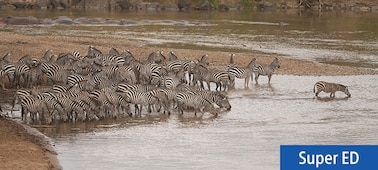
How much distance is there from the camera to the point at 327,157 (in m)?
6.05

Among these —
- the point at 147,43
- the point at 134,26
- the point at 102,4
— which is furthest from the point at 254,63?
the point at 102,4

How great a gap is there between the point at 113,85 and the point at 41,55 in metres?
10.8

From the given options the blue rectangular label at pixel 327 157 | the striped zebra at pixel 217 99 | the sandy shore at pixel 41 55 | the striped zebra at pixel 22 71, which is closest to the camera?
the blue rectangular label at pixel 327 157

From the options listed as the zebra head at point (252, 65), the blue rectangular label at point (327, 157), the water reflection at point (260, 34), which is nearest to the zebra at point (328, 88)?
the zebra head at point (252, 65)

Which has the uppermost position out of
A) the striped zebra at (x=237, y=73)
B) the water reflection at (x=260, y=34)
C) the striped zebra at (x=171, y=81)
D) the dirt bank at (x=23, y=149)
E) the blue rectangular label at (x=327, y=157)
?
the blue rectangular label at (x=327, y=157)

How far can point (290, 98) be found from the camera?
22.8 meters

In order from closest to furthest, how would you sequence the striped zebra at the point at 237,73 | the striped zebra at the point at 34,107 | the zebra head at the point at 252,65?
the striped zebra at the point at 34,107, the striped zebra at the point at 237,73, the zebra head at the point at 252,65

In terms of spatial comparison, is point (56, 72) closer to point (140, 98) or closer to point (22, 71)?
point (22, 71)

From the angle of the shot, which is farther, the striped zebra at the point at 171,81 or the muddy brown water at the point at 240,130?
the striped zebra at the point at 171,81

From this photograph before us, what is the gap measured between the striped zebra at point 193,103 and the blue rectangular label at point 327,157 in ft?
43.9

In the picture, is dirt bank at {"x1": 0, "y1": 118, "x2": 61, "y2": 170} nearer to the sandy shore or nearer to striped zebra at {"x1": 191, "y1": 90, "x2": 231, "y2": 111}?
the sandy shore

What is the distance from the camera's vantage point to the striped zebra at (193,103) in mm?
19438

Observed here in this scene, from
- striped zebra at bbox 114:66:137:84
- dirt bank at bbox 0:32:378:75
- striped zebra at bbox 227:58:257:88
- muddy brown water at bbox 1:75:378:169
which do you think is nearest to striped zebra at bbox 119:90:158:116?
muddy brown water at bbox 1:75:378:169

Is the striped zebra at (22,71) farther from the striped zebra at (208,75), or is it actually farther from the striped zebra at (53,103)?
the striped zebra at (208,75)
